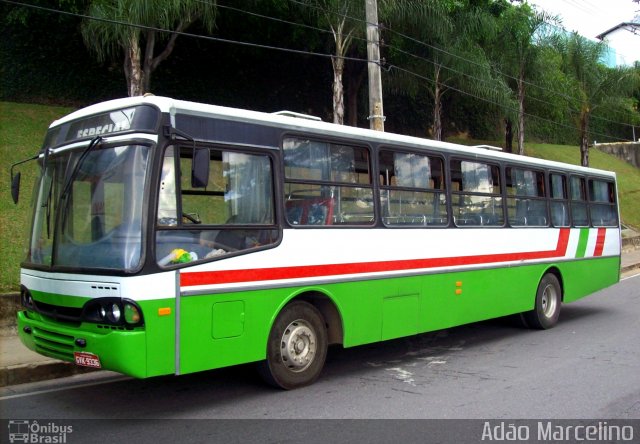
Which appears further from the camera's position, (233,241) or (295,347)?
(295,347)

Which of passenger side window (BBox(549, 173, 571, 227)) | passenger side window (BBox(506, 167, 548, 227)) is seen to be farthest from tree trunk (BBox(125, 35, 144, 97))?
passenger side window (BBox(549, 173, 571, 227))

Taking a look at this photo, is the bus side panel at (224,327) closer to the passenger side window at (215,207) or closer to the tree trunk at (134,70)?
the passenger side window at (215,207)

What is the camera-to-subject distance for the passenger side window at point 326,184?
631 centimetres

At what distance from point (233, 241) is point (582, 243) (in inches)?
→ 311

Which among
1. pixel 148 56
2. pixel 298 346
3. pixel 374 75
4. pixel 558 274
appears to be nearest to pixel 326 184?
pixel 298 346

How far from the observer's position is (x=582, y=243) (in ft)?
36.8

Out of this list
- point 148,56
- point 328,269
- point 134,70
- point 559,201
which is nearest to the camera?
point 328,269

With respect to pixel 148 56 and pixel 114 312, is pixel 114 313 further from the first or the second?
pixel 148 56

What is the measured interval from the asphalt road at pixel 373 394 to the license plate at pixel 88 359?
1.84ft

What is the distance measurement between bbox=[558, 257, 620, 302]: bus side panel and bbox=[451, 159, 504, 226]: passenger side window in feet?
7.86

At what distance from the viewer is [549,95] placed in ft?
81.9

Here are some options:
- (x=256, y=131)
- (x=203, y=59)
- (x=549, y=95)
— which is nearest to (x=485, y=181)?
(x=256, y=131)

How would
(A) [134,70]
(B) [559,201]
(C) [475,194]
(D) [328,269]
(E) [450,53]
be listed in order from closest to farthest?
1. (D) [328,269]
2. (C) [475,194]
3. (B) [559,201]
4. (A) [134,70]
5. (E) [450,53]

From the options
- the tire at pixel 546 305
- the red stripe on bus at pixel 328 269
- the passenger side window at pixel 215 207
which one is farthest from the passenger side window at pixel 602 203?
the passenger side window at pixel 215 207
